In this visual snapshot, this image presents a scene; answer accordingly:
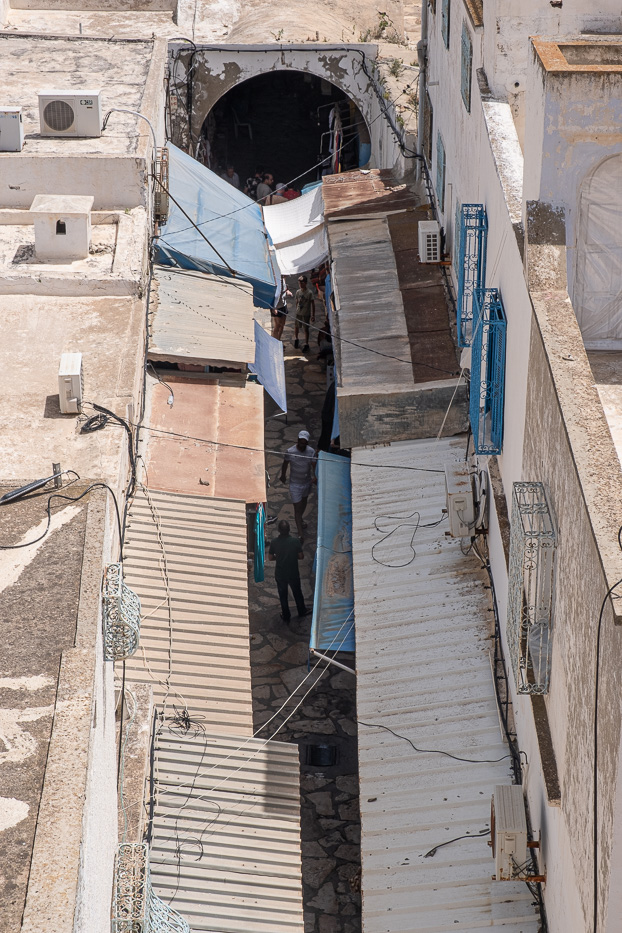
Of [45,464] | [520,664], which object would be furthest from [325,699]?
[520,664]

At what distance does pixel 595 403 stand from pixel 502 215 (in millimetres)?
3747

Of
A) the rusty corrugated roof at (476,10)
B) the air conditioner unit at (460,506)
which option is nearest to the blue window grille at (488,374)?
the air conditioner unit at (460,506)

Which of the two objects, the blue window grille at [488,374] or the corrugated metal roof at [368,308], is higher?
the corrugated metal roof at [368,308]

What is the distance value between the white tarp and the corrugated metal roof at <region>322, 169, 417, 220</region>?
0.62 m

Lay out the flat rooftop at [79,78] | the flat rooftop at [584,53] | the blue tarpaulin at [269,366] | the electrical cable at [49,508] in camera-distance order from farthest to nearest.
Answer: the flat rooftop at [79,78], the blue tarpaulin at [269,366], the flat rooftop at [584,53], the electrical cable at [49,508]

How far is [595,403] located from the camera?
724cm

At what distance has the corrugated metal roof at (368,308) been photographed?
572 inches

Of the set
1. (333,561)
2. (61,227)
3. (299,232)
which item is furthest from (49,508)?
(299,232)

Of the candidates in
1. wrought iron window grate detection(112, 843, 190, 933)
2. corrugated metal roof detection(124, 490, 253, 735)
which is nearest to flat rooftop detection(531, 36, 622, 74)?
corrugated metal roof detection(124, 490, 253, 735)

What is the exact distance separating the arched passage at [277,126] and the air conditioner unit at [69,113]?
11.1 m

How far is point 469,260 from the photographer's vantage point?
12766 millimetres

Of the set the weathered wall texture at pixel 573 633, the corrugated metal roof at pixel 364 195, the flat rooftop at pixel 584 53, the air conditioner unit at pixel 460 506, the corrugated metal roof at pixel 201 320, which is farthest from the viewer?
the corrugated metal roof at pixel 364 195

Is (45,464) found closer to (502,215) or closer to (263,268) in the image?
(502,215)

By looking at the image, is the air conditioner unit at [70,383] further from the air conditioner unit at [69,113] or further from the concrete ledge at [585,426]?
the air conditioner unit at [69,113]
